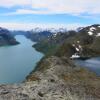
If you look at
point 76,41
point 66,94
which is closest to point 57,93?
point 66,94

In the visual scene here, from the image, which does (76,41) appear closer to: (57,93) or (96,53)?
(96,53)

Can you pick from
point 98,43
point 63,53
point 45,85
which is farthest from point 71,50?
point 45,85

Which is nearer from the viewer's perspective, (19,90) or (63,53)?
(19,90)

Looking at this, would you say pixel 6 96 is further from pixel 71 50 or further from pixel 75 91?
pixel 71 50

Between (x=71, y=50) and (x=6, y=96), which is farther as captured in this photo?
(x=71, y=50)

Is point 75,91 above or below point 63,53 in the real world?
above

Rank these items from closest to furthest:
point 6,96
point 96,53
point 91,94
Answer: point 6,96, point 91,94, point 96,53

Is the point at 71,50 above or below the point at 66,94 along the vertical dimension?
below

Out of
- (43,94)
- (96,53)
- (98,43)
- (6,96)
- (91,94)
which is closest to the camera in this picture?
(6,96)

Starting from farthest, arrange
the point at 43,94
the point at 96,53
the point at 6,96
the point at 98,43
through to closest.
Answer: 1. the point at 98,43
2. the point at 96,53
3. the point at 43,94
4. the point at 6,96
